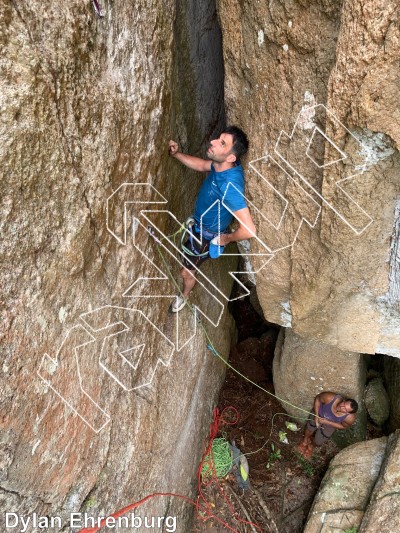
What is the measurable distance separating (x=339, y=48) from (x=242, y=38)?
540 millimetres

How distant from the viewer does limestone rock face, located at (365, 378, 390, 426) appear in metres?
3.98

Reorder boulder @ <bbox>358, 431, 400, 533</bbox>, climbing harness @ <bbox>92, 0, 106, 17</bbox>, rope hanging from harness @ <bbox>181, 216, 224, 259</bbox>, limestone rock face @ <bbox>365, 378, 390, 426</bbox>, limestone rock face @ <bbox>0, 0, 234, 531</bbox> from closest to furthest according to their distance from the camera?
1. limestone rock face @ <bbox>0, 0, 234, 531</bbox>
2. climbing harness @ <bbox>92, 0, 106, 17</bbox>
3. rope hanging from harness @ <bbox>181, 216, 224, 259</bbox>
4. boulder @ <bbox>358, 431, 400, 533</bbox>
5. limestone rock face @ <bbox>365, 378, 390, 426</bbox>

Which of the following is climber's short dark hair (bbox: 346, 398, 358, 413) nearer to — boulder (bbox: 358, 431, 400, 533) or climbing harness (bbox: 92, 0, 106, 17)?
boulder (bbox: 358, 431, 400, 533)

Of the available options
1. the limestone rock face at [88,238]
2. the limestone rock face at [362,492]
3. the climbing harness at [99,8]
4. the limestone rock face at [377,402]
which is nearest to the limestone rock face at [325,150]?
the limestone rock face at [88,238]

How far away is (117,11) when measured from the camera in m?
1.58

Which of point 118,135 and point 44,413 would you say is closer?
point 44,413

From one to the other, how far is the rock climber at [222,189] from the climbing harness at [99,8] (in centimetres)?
80

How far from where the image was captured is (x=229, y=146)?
218cm

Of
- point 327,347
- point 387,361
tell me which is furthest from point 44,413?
point 387,361

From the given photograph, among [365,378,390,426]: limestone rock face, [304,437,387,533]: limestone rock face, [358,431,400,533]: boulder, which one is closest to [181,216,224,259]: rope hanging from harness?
[358,431,400,533]: boulder

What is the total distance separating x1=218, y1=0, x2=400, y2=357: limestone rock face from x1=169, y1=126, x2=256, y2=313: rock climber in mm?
95

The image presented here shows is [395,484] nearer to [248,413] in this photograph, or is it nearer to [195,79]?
[248,413]

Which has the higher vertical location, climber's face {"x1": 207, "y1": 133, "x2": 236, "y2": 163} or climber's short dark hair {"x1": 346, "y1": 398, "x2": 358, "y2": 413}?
climber's face {"x1": 207, "y1": 133, "x2": 236, "y2": 163}
